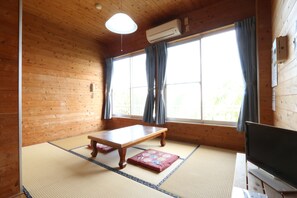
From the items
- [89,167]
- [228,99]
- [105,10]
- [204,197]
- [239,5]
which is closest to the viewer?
[204,197]

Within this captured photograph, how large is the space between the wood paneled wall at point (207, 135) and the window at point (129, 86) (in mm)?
1223

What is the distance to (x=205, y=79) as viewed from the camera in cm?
328

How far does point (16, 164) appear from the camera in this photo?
163cm

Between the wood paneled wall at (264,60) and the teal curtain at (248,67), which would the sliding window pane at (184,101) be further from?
the wood paneled wall at (264,60)

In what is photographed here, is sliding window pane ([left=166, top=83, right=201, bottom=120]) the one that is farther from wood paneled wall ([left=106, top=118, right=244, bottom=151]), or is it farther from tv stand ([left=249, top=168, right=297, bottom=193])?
tv stand ([left=249, top=168, right=297, bottom=193])

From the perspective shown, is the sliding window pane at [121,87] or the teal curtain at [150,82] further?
the sliding window pane at [121,87]

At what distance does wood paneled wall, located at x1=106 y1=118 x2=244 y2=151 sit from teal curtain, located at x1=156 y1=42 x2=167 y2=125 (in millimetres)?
264

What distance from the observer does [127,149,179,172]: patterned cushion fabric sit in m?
2.15

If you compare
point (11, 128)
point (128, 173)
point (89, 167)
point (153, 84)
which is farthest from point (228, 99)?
point (11, 128)

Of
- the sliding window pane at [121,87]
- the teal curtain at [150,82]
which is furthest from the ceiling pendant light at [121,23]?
the sliding window pane at [121,87]

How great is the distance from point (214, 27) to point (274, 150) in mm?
2812

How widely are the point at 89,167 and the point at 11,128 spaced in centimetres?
112

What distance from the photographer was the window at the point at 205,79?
2975mm

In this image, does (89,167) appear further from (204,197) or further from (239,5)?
(239,5)
